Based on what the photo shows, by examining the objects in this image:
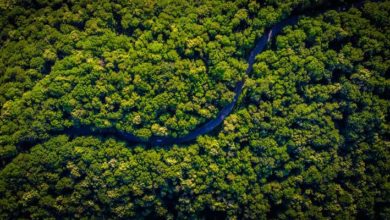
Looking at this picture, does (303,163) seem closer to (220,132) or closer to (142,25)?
(220,132)

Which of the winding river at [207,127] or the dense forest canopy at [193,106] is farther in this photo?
the winding river at [207,127]

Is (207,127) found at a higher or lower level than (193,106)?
lower

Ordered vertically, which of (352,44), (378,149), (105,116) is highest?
(352,44)

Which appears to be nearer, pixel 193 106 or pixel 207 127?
pixel 193 106

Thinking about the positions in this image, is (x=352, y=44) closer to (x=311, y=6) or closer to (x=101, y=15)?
(x=311, y=6)

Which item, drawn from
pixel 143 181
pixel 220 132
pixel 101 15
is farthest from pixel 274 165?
pixel 101 15

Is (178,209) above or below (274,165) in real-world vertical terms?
below

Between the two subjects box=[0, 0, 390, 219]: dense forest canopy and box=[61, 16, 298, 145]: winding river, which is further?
box=[61, 16, 298, 145]: winding river
